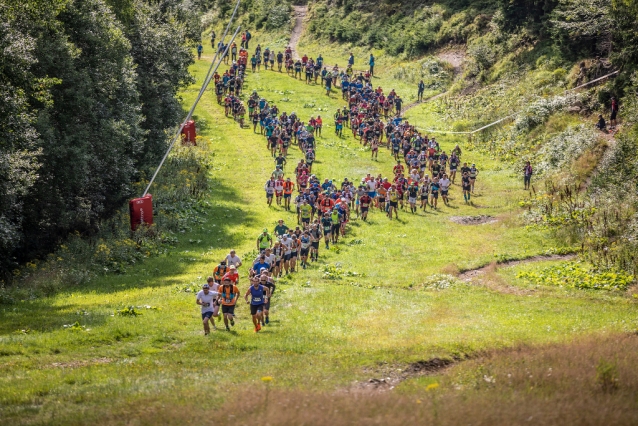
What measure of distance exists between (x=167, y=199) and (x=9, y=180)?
44.7ft

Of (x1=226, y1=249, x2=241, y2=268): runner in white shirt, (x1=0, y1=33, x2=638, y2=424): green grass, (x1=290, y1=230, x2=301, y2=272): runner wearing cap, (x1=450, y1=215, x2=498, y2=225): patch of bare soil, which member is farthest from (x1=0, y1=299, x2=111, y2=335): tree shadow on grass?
(x1=450, y1=215, x2=498, y2=225): patch of bare soil

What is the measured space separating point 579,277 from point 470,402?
16.8m

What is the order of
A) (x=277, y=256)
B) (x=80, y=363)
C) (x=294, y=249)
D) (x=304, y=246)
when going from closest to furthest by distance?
(x=80, y=363) < (x=277, y=256) < (x=294, y=249) < (x=304, y=246)

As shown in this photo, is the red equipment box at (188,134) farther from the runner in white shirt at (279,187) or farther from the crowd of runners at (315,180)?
the runner in white shirt at (279,187)

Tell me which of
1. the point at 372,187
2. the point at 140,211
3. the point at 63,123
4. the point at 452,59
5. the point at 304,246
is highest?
the point at 452,59

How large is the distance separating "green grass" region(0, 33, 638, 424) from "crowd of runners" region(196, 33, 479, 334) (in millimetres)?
988

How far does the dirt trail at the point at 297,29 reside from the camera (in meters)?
85.7

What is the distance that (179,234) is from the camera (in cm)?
3872

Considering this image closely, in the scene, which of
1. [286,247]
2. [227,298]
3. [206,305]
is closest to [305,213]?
[286,247]

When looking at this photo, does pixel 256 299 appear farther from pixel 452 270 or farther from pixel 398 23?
pixel 398 23

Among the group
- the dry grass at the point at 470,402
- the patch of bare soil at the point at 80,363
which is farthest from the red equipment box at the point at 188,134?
the dry grass at the point at 470,402

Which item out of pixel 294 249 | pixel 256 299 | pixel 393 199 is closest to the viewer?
pixel 256 299

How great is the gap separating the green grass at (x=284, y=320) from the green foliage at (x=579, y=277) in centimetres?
86

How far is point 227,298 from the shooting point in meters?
24.1
